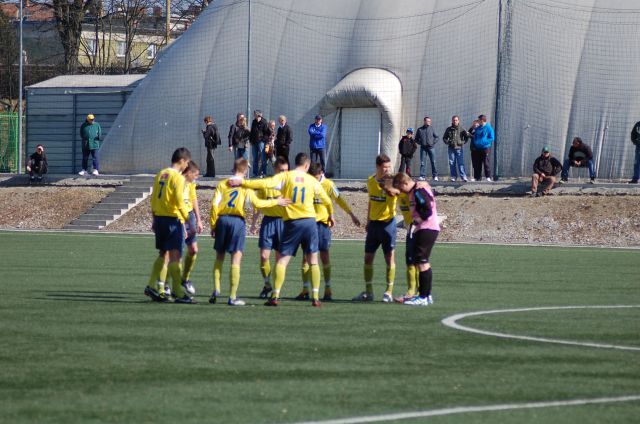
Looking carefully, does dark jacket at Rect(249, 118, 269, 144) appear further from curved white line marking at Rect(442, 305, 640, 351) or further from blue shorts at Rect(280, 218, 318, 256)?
curved white line marking at Rect(442, 305, 640, 351)

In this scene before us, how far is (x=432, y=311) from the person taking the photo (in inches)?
584

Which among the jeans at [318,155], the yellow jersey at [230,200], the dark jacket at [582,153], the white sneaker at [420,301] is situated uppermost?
the dark jacket at [582,153]

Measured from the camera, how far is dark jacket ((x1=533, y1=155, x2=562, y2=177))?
35594 mm

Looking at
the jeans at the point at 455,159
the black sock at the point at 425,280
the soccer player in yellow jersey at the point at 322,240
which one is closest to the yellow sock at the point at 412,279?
the black sock at the point at 425,280

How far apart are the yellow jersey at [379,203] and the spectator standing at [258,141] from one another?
68.8 feet

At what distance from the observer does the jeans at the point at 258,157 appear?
3881 centimetres

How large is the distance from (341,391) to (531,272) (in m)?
13.6

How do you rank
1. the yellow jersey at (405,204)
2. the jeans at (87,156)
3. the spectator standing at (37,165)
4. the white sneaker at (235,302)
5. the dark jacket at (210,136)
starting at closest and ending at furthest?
the white sneaker at (235,302)
the yellow jersey at (405,204)
the dark jacket at (210,136)
the jeans at (87,156)
the spectator standing at (37,165)

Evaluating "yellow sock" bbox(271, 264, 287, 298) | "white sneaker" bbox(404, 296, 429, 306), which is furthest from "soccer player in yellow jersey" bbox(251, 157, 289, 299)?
"white sneaker" bbox(404, 296, 429, 306)

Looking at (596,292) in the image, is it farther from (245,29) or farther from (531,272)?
(245,29)

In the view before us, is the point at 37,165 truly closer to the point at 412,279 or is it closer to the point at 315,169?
the point at 315,169

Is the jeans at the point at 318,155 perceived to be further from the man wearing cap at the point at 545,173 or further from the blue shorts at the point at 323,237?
the blue shorts at the point at 323,237

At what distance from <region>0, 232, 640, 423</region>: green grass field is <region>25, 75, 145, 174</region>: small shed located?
32.1m

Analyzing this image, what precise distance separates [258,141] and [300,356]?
27867 mm
